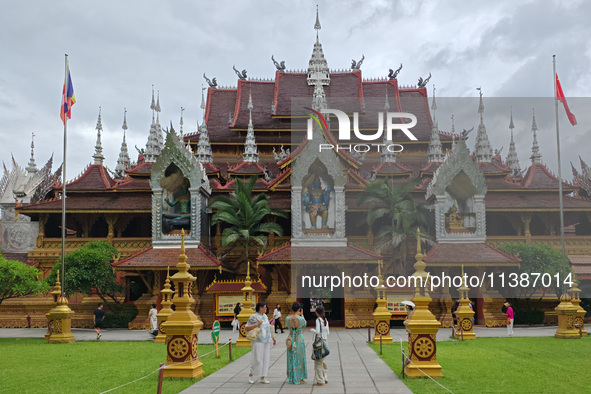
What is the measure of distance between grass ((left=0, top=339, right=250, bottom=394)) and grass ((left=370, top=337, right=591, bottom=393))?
4.79 meters

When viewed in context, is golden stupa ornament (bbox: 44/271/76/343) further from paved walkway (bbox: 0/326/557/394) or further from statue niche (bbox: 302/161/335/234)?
statue niche (bbox: 302/161/335/234)

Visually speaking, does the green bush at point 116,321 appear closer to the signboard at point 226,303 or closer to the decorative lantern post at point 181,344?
the signboard at point 226,303

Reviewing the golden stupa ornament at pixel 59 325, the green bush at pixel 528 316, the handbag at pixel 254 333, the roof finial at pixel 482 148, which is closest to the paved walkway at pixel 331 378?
the handbag at pixel 254 333

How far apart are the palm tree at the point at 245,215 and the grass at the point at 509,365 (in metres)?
12.4

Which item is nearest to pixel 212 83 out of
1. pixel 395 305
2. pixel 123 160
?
pixel 123 160

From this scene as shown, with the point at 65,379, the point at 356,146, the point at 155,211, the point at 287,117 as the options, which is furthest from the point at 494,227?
the point at 65,379

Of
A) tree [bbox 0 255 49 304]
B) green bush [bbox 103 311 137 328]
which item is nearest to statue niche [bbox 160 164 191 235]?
green bush [bbox 103 311 137 328]

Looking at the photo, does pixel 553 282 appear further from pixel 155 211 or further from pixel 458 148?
pixel 155 211

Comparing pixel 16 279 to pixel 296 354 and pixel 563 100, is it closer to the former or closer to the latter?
pixel 296 354

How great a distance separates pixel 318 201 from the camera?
105ft

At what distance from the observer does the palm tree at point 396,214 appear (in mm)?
30266

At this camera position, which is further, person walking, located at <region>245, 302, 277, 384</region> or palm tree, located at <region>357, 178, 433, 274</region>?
palm tree, located at <region>357, 178, 433, 274</region>

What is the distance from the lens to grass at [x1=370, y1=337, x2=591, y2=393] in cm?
1106

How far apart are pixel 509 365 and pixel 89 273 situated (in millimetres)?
21152
